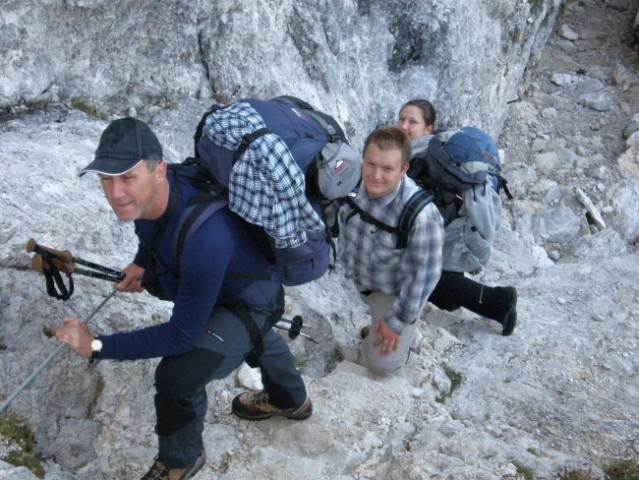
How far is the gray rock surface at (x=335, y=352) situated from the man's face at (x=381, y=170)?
1.84 meters

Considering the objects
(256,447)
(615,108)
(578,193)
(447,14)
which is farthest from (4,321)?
(615,108)

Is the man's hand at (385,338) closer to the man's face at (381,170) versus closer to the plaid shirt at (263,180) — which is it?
the man's face at (381,170)

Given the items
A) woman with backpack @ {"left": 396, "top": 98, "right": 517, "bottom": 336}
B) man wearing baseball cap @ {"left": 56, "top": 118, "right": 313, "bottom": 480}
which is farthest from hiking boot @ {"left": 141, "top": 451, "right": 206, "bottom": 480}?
woman with backpack @ {"left": 396, "top": 98, "right": 517, "bottom": 336}

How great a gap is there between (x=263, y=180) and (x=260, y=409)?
2244mm

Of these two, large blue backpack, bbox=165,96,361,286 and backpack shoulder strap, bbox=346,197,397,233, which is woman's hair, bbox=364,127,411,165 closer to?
backpack shoulder strap, bbox=346,197,397,233

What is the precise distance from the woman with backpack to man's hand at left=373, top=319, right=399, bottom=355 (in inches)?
74.9

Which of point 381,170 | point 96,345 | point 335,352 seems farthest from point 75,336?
point 335,352

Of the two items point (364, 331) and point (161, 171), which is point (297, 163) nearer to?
point (161, 171)

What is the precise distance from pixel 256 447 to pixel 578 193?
9.58 meters

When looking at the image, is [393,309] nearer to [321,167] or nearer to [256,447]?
[256,447]

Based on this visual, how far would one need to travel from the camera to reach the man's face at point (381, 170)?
17.5ft

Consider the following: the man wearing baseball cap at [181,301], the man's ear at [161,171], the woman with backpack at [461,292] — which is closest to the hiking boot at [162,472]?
the man wearing baseball cap at [181,301]

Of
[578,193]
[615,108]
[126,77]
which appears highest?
[126,77]

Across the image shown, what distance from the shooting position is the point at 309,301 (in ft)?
23.6
